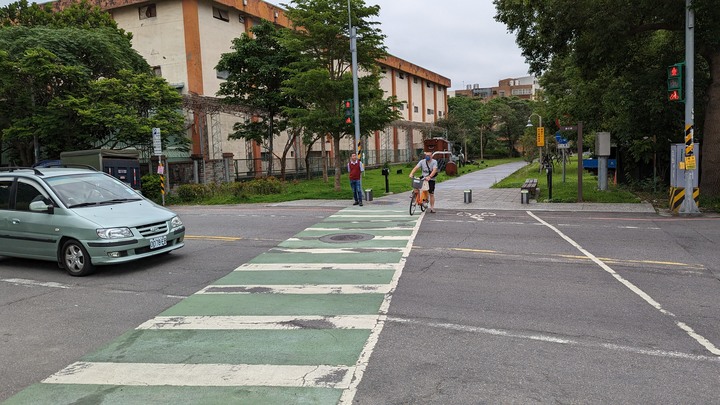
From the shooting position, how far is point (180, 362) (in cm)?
468

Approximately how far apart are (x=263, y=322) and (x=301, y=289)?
1407 millimetres

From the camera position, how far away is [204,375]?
4363mm

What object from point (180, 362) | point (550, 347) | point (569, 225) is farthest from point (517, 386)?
point (569, 225)

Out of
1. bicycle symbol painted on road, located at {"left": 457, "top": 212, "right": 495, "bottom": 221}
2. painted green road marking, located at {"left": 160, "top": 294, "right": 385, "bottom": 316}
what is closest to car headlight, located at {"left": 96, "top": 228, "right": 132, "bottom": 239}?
painted green road marking, located at {"left": 160, "top": 294, "right": 385, "bottom": 316}

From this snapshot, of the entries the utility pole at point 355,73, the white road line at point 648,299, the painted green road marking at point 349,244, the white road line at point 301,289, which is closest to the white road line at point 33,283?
the white road line at point 301,289

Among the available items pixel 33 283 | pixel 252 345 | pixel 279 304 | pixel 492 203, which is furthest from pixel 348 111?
pixel 252 345

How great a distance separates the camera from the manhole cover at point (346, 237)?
11016mm

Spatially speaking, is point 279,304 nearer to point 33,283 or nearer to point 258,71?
point 33,283

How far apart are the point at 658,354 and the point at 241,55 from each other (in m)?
30.4

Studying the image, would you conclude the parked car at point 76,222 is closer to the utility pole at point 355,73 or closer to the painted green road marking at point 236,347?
the painted green road marking at point 236,347

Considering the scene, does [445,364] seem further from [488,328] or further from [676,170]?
[676,170]

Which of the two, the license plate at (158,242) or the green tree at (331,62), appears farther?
the green tree at (331,62)

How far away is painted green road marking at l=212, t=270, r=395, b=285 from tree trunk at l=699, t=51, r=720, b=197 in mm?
13595

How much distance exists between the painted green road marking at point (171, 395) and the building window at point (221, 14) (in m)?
36.4
